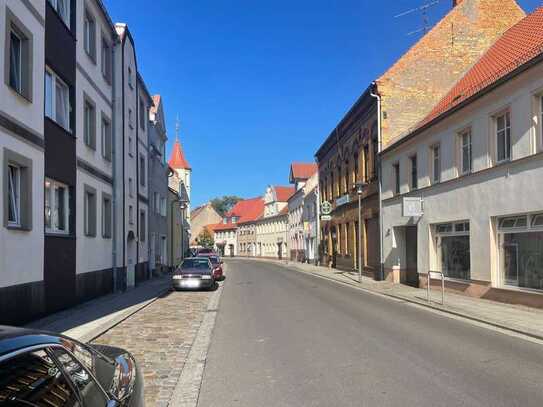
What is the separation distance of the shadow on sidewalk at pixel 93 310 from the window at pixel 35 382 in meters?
8.58

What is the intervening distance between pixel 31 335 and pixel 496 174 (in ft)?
48.7

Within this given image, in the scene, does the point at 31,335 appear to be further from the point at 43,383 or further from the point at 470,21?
the point at 470,21

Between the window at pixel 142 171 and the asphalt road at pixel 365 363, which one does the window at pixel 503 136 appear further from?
the window at pixel 142 171

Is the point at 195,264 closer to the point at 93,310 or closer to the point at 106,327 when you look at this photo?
the point at 93,310

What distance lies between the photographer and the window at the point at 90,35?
55.7 feet

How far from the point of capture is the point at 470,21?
2717 cm

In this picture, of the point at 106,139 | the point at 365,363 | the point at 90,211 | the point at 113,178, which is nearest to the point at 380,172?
the point at 113,178

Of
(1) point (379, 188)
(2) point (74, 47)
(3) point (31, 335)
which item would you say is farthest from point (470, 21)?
(3) point (31, 335)

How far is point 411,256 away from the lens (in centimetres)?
2316

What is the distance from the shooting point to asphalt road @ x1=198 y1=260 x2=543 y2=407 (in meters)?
5.80

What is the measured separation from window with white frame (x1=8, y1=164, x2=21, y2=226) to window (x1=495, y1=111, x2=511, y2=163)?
12832mm

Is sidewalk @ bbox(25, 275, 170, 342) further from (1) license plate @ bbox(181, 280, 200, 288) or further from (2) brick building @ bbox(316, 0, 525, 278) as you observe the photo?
(2) brick building @ bbox(316, 0, 525, 278)

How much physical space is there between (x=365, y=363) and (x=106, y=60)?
16625 mm

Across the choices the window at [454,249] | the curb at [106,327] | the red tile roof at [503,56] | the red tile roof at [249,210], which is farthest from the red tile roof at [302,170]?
the curb at [106,327]
